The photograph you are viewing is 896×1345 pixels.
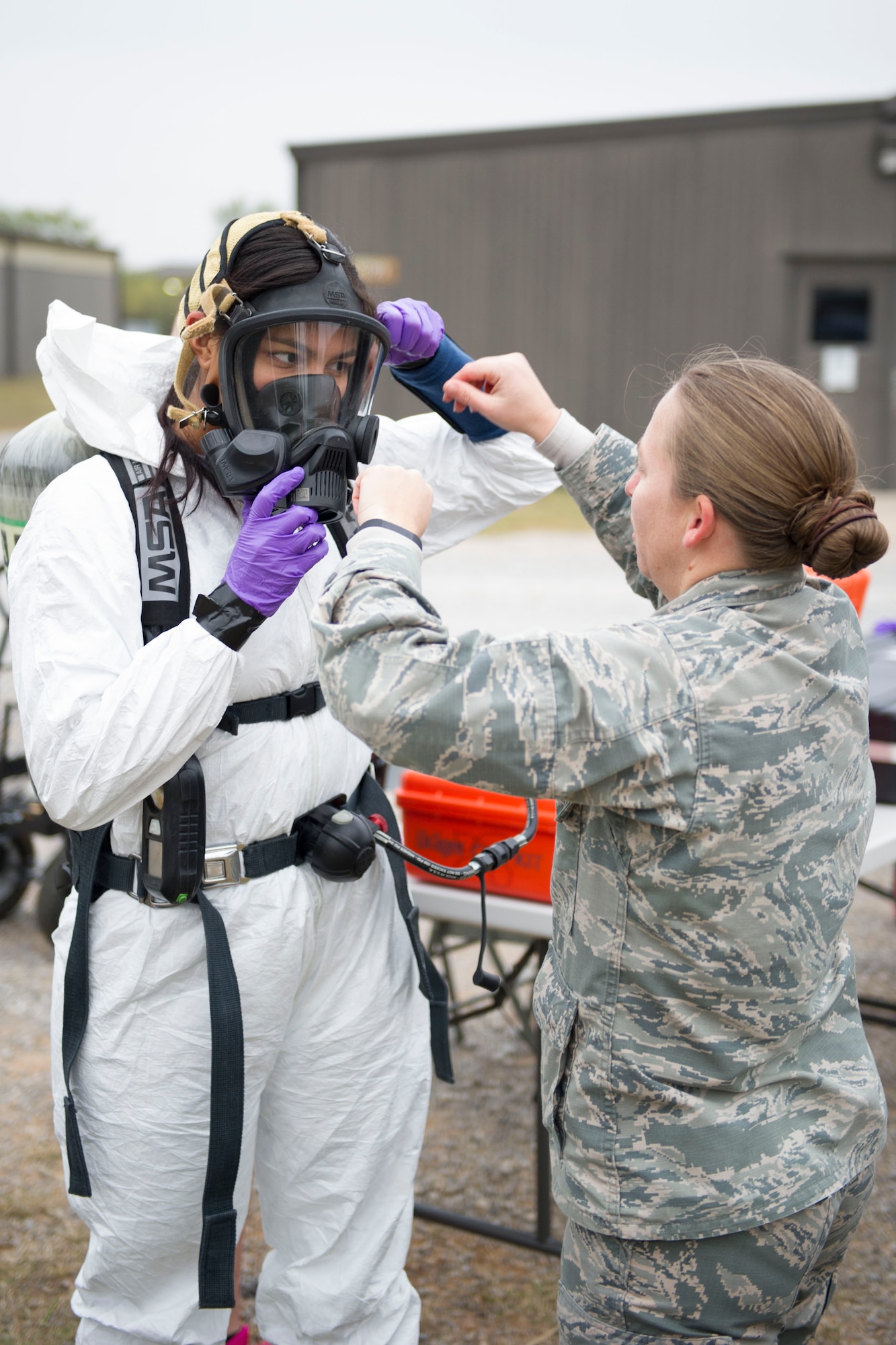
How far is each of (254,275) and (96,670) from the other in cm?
58

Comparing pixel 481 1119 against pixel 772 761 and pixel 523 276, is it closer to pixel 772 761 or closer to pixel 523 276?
pixel 772 761

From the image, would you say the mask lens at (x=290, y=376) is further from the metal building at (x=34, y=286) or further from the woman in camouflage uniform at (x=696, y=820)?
the metal building at (x=34, y=286)

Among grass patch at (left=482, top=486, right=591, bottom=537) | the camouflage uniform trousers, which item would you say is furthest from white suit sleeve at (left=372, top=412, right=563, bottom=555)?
grass patch at (left=482, top=486, right=591, bottom=537)

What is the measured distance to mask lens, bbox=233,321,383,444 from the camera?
1.50 metres

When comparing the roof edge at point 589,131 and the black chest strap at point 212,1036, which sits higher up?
the roof edge at point 589,131

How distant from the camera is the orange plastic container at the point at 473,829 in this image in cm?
208

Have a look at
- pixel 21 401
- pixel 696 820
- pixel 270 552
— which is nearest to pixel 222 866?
pixel 270 552

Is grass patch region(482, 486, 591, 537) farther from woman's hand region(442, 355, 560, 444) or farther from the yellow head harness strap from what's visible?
the yellow head harness strap

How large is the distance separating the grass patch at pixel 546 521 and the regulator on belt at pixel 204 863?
10.4 metres

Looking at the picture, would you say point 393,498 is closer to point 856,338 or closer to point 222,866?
point 222,866

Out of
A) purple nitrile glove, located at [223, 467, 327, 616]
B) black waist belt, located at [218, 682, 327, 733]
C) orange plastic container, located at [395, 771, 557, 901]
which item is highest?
purple nitrile glove, located at [223, 467, 327, 616]

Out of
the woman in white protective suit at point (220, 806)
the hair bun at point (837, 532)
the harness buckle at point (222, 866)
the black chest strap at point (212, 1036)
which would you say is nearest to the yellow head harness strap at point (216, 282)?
the woman in white protective suit at point (220, 806)

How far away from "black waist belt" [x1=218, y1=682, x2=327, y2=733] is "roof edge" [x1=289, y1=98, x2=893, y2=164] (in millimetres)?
14460

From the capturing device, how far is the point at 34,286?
26891 mm
